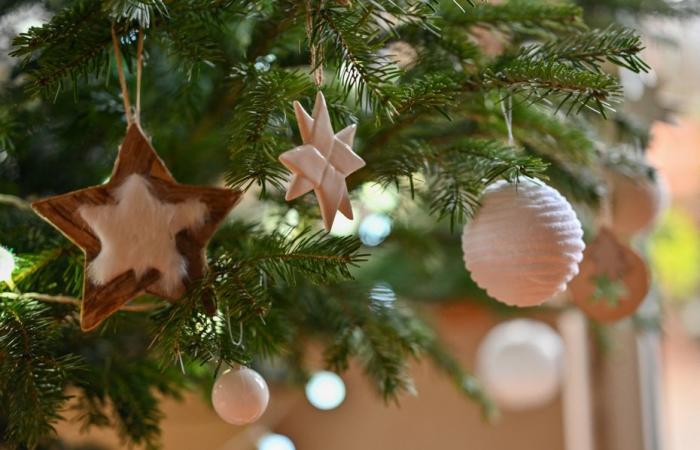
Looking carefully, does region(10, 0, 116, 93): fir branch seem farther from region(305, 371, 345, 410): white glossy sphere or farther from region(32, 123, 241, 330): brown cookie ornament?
region(305, 371, 345, 410): white glossy sphere

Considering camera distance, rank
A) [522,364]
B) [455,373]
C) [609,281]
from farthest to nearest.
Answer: [522,364] → [455,373] → [609,281]

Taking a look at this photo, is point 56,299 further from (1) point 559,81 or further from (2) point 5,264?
(1) point 559,81

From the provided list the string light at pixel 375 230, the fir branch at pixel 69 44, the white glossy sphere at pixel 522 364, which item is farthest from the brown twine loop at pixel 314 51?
the white glossy sphere at pixel 522 364

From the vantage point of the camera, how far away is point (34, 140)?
681mm

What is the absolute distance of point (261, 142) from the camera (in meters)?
0.46

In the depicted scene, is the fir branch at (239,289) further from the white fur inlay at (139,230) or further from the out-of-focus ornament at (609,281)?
the out-of-focus ornament at (609,281)

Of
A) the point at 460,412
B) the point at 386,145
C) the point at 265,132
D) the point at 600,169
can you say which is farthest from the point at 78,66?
the point at 460,412

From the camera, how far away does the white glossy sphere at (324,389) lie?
84 cm

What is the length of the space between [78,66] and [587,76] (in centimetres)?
27

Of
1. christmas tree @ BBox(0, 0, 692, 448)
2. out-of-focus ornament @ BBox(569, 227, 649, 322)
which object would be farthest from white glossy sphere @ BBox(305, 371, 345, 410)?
out-of-focus ornament @ BBox(569, 227, 649, 322)

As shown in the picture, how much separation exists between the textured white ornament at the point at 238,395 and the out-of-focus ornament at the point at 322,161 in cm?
11

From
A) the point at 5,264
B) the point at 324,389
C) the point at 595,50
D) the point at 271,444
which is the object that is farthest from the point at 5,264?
the point at 271,444

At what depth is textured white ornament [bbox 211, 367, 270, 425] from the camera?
19.7 inches

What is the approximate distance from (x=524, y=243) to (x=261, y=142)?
167 millimetres
